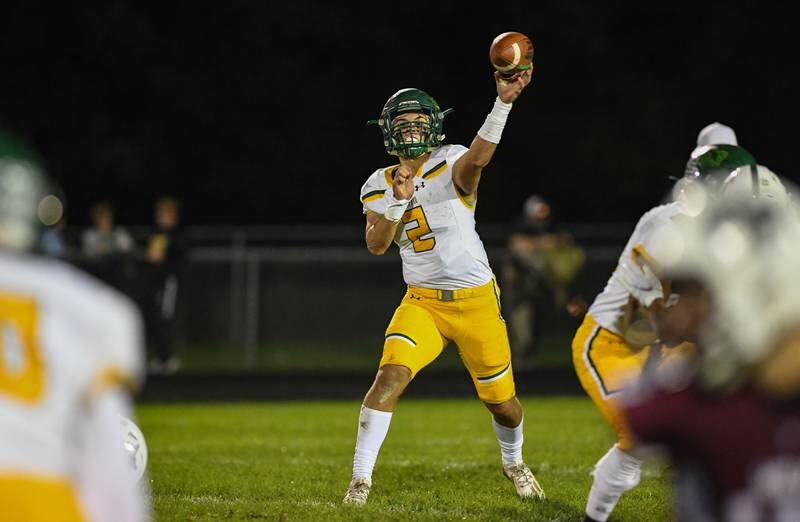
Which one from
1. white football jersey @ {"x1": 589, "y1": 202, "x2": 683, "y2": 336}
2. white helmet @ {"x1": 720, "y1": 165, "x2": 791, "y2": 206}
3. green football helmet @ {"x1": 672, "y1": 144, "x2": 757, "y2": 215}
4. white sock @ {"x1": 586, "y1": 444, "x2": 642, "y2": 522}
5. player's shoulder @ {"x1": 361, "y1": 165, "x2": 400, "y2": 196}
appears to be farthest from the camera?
player's shoulder @ {"x1": 361, "y1": 165, "x2": 400, "y2": 196}

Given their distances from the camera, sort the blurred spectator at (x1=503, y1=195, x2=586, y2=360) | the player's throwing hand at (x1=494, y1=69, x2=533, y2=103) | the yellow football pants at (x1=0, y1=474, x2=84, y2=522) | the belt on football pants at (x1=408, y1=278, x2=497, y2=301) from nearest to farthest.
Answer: the yellow football pants at (x1=0, y1=474, x2=84, y2=522) → the player's throwing hand at (x1=494, y1=69, x2=533, y2=103) → the belt on football pants at (x1=408, y1=278, x2=497, y2=301) → the blurred spectator at (x1=503, y1=195, x2=586, y2=360)

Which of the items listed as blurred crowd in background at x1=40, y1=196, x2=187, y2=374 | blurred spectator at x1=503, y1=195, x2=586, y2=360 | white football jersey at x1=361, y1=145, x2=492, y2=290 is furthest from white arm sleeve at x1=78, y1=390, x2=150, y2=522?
blurred spectator at x1=503, y1=195, x2=586, y2=360

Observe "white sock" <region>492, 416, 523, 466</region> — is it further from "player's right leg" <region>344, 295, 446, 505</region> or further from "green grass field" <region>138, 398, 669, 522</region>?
"player's right leg" <region>344, 295, 446, 505</region>

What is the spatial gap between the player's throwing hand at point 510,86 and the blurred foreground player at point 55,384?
3799 millimetres

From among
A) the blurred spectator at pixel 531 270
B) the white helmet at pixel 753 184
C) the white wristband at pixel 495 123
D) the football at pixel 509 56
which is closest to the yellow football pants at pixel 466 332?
the white wristband at pixel 495 123

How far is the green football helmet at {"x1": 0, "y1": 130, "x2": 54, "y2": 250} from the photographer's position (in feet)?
9.00

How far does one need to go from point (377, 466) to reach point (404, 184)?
2.40 meters

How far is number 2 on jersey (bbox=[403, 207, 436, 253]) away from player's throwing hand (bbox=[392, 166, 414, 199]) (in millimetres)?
481

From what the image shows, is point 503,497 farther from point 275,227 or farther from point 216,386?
point 275,227

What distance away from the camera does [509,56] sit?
6.30 meters

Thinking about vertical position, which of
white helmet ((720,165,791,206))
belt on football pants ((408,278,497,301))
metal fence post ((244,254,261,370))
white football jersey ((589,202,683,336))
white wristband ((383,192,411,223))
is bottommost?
metal fence post ((244,254,261,370))

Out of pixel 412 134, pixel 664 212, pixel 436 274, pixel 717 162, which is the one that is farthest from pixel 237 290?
pixel 717 162

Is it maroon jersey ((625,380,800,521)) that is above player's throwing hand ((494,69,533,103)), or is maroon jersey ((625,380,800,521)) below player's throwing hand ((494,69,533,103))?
below

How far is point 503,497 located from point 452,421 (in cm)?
430
